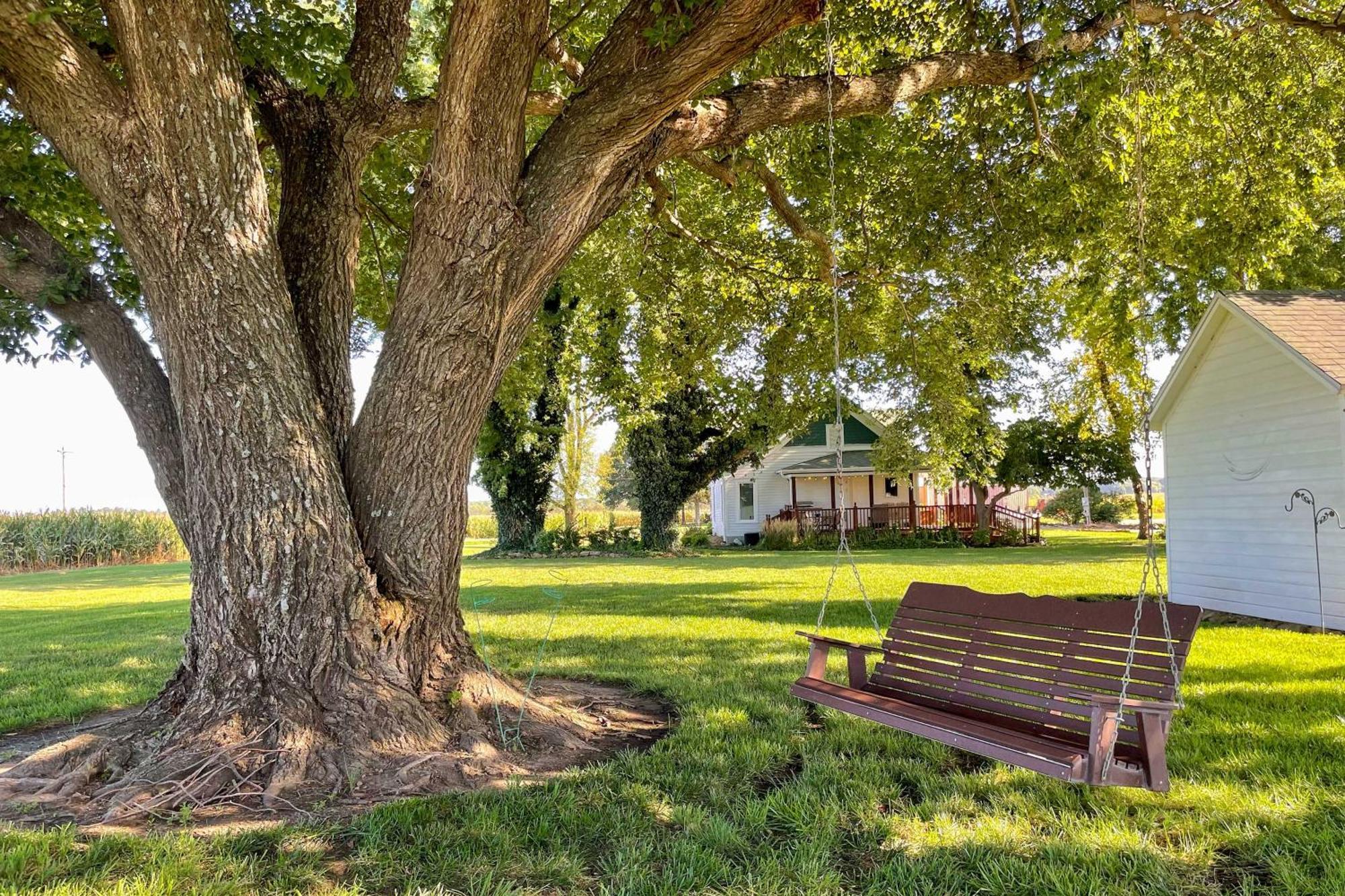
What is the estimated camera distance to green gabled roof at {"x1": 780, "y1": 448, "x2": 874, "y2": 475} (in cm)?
2873

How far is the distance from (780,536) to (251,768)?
24.7 m

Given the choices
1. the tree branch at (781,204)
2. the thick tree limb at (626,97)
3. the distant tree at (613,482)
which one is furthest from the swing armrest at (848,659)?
the distant tree at (613,482)

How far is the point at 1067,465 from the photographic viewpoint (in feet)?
84.8

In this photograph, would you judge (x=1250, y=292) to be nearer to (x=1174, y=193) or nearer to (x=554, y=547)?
(x=1174, y=193)

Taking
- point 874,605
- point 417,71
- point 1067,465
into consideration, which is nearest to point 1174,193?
point 874,605

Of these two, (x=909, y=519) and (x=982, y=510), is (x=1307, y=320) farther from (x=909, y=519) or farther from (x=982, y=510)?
(x=909, y=519)

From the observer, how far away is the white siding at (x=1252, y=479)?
9.09m

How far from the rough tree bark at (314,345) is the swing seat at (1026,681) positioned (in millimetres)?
2027

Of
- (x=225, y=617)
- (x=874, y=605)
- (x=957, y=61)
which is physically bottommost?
(x=874, y=605)

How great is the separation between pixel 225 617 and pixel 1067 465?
1042 inches

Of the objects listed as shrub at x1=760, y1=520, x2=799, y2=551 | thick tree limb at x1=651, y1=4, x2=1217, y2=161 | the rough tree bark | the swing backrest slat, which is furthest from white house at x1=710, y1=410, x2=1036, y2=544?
the rough tree bark

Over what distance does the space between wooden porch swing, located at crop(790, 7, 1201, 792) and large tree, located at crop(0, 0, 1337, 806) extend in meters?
1.53

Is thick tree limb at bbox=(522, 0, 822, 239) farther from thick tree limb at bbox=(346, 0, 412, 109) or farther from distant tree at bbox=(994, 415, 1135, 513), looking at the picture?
distant tree at bbox=(994, 415, 1135, 513)

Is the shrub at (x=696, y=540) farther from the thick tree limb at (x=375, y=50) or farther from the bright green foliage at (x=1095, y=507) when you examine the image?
the thick tree limb at (x=375, y=50)
